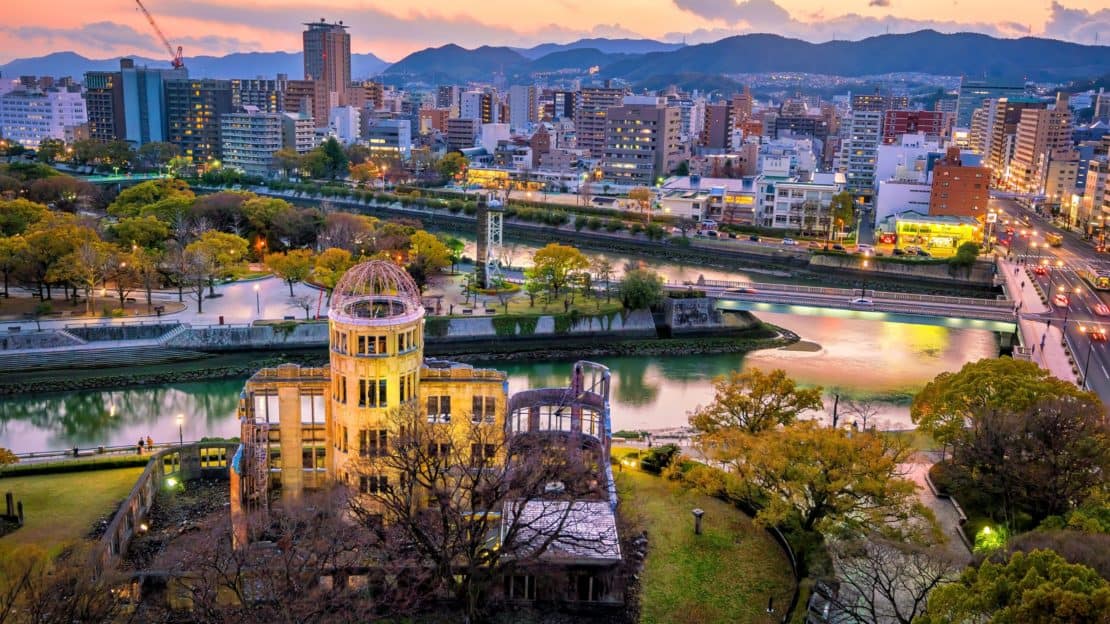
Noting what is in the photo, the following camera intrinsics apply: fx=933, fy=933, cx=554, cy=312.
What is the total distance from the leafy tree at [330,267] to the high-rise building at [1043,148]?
187 feet

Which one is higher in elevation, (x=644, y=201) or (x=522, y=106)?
(x=522, y=106)

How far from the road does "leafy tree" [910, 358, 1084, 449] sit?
6.13 metres

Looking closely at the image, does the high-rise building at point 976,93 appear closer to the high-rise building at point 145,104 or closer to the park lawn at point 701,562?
the high-rise building at point 145,104

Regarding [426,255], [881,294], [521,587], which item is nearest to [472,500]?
[521,587]

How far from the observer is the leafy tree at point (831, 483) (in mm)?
14211

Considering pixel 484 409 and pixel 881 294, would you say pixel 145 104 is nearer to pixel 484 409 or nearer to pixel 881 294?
pixel 881 294

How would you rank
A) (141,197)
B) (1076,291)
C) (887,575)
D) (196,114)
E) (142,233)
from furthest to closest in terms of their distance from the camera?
1. (196,114)
2. (141,197)
3. (1076,291)
4. (142,233)
5. (887,575)

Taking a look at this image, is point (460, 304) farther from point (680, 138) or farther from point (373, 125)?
point (373, 125)

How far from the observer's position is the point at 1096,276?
39.7m

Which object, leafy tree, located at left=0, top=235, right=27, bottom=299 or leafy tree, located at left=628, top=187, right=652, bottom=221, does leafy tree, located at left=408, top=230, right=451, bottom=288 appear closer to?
leafy tree, located at left=0, top=235, right=27, bottom=299

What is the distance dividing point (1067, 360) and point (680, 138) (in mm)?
55548

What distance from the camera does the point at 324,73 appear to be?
488ft

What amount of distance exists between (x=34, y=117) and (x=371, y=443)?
93426 millimetres

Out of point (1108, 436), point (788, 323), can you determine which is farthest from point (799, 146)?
point (1108, 436)
